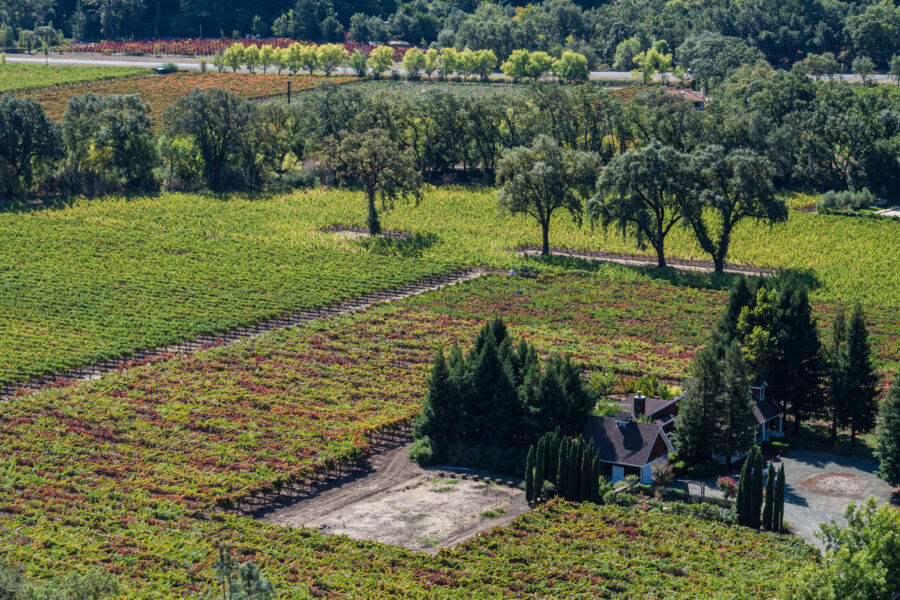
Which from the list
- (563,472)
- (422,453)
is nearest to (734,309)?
(563,472)

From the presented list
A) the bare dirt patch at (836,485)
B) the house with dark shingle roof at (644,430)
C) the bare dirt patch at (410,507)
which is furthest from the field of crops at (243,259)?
the bare dirt patch at (410,507)

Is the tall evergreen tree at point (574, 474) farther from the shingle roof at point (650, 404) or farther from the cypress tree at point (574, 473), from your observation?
the shingle roof at point (650, 404)

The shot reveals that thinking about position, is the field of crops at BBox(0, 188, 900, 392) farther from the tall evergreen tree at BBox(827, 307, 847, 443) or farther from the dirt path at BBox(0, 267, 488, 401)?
the tall evergreen tree at BBox(827, 307, 847, 443)

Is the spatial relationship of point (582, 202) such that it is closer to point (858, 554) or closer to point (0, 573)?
point (858, 554)

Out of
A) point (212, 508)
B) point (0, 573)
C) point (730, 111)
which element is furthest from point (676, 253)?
point (0, 573)

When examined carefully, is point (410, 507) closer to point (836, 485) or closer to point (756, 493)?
point (756, 493)

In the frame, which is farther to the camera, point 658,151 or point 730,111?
point 730,111
